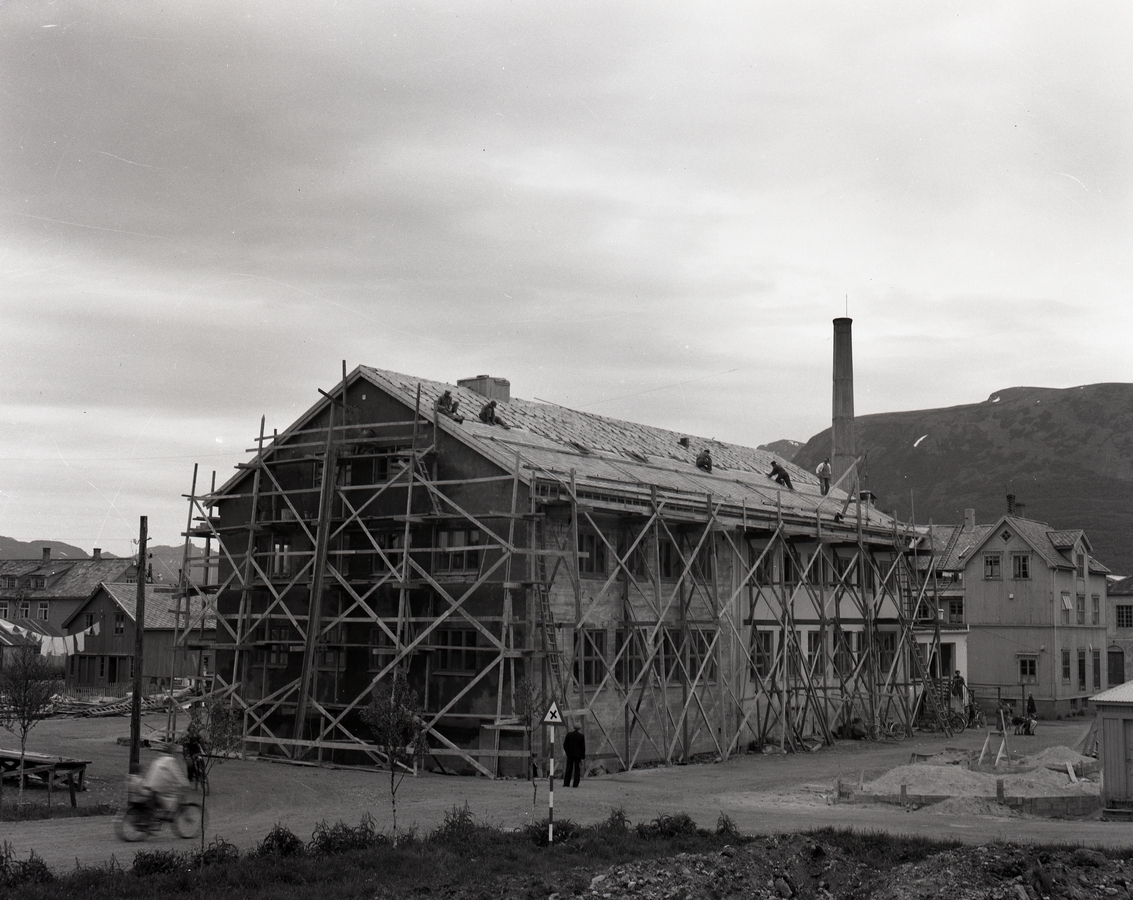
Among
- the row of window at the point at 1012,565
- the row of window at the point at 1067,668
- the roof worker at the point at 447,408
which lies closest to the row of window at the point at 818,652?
the roof worker at the point at 447,408

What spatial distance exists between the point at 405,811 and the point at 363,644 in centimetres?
1031

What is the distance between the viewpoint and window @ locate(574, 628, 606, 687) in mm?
33531

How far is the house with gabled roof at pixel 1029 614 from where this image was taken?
5934 centimetres

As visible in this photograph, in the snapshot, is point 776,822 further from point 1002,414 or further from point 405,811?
point 1002,414

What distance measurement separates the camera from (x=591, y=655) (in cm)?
3438

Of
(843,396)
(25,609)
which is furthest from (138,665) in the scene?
(25,609)

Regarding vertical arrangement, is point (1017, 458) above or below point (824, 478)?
above

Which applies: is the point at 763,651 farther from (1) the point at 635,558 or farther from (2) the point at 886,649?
(2) the point at 886,649

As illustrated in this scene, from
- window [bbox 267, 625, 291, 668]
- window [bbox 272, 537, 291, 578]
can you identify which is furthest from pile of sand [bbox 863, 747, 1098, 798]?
window [bbox 272, 537, 291, 578]

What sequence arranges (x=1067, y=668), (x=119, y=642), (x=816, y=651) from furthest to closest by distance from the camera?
(x=119, y=642), (x=1067, y=668), (x=816, y=651)

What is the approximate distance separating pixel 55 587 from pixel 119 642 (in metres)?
17.8

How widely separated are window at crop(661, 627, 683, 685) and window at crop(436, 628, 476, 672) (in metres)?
5.84

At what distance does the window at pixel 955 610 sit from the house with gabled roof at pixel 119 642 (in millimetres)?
36556

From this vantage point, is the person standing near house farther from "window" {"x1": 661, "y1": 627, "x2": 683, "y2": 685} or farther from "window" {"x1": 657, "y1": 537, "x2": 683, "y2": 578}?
"window" {"x1": 661, "y1": 627, "x2": 683, "y2": 685}
